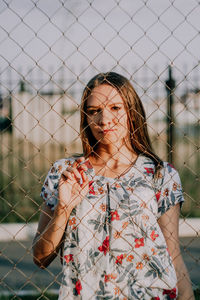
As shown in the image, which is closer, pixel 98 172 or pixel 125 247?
pixel 125 247

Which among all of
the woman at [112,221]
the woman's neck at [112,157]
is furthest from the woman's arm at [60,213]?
the woman's neck at [112,157]

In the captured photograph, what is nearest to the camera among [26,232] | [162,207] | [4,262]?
[162,207]

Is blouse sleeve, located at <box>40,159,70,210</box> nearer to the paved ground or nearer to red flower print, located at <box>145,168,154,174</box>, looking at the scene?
red flower print, located at <box>145,168,154,174</box>

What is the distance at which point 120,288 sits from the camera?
5.00 feet

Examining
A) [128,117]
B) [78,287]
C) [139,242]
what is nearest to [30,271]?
[78,287]

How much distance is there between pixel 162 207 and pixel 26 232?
11.2 ft

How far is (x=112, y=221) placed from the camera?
5.12ft

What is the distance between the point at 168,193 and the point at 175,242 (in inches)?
8.3

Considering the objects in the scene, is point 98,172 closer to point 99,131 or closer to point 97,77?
point 99,131

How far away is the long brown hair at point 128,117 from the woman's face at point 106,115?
0.02 metres

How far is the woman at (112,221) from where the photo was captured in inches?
60.1

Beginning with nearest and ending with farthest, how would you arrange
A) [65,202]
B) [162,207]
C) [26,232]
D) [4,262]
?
[65,202], [162,207], [4,262], [26,232]

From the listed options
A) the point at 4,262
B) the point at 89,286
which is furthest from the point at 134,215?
the point at 4,262

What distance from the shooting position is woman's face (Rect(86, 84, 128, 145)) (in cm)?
161
